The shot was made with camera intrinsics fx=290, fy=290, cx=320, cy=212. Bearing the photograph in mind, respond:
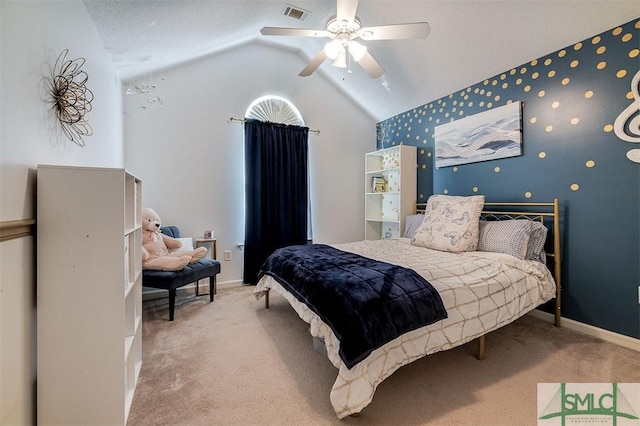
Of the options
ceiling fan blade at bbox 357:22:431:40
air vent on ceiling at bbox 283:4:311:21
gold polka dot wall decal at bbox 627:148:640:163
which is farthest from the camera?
air vent on ceiling at bbox 283:4:311:21

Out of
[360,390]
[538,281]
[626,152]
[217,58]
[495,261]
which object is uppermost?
[217,58]

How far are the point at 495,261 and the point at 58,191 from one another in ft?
8.95

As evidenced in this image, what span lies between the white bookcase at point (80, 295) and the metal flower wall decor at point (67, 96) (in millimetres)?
464

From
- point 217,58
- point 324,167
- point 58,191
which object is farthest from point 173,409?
point 217,58

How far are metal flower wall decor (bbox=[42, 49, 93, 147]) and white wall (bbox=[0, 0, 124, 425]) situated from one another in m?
0.08

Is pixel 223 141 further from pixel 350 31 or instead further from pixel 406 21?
pixel 406 21

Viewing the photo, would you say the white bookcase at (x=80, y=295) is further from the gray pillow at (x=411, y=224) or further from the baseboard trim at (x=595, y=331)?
the baseboard trim at (x=595, y=331)

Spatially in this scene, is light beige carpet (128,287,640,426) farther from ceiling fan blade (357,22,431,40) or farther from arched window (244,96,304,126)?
arched window (244,96,304,126)

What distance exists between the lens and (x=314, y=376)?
1823 millimetres

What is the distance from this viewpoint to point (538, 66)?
8.79 feet

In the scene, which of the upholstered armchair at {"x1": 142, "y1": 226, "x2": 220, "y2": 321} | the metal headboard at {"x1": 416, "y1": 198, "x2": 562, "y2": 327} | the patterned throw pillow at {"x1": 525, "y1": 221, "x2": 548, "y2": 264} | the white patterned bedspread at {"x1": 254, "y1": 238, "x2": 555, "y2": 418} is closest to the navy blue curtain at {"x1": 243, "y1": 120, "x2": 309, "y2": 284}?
the upholstered armchair at {"x1": 142, "y1": 226, "x2": 220, "y2": 321}

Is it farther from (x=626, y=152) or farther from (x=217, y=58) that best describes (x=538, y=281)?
(x=217, y=58)

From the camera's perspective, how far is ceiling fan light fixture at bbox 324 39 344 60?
2143 millimetres

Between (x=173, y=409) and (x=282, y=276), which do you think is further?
(x=282, y=276)
